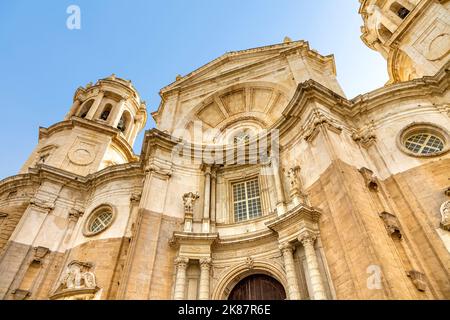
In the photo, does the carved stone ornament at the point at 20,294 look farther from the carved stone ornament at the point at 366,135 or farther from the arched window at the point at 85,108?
the arched window at the point at 85,108

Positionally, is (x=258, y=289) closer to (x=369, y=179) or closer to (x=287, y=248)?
(x=287, y=248)

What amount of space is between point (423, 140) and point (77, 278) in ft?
56.1

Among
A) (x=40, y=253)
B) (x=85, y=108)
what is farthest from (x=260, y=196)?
(x=85, y=108)

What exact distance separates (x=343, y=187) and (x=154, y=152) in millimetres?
10554

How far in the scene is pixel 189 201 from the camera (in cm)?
1527

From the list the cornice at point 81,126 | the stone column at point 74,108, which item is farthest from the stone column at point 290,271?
the stone column at point 74,108

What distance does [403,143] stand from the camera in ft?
47.2

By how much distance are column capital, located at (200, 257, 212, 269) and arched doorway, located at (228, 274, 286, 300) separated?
1.45 metres

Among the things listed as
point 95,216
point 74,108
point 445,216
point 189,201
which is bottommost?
point 445,216

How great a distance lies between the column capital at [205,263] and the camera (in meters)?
13.0

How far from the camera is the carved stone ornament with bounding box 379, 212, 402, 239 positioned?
10911mm

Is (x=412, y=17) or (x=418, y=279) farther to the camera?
(x=412, y=17)

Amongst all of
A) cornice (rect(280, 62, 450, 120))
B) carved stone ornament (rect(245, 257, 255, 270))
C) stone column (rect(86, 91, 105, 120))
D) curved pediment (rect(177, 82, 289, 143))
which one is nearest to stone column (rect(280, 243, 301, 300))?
carved stone ornament (rect(245, 257, 255, 270))

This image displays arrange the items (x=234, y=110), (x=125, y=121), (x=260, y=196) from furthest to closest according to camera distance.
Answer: (x=125, y=121) < (x=234, y=110) < (x=260, y=196)
